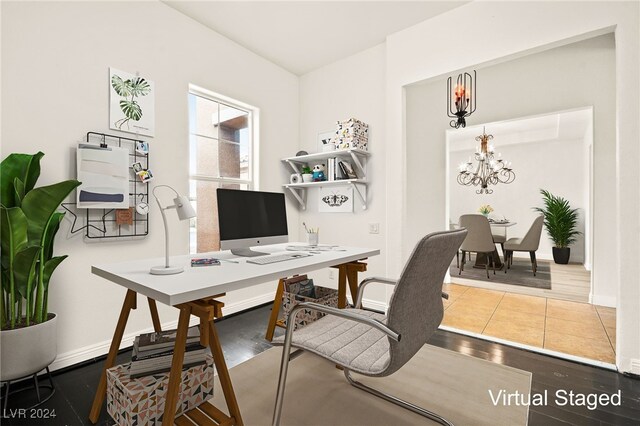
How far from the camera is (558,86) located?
3.96 metres

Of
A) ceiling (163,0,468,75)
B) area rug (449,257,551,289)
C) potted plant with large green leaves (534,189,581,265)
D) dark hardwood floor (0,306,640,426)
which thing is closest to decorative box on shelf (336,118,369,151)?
ceiling (163,0,468,75)

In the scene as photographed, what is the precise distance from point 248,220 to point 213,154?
Result: 1.40 metres

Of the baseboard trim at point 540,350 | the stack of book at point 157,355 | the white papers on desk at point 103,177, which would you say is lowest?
the baseboard trim at point 540,350

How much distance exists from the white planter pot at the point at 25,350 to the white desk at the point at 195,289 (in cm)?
41

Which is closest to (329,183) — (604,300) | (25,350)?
(25,350)

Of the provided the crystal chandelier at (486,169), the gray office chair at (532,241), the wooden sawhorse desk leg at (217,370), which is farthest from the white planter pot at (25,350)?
the crystal chandelier at (486,169)

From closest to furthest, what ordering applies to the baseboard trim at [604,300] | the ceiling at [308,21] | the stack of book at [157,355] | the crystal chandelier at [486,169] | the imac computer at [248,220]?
the stack of book at [157,355] < the imac computer at [248,220] < the ceiling at [308,21] < the baseboard trim at [604,300] < the crystal chandelier at [486,169]

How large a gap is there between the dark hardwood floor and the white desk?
0.96 feet

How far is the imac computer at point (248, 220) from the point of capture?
186 centimetres

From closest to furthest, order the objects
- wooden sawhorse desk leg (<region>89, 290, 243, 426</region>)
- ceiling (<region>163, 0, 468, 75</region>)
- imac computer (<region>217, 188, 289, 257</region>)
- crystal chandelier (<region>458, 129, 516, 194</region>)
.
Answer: wooden sawhorse desk leg (<region>89, 290, 243, 426</region>), imac computer (<region>217, 188, 289, 257</region>), ceiling (<region>163, 0, 468, 75</region>), crystal chandelier (<region>458, 129, 516, 194</region>)

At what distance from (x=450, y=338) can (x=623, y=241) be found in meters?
1.32

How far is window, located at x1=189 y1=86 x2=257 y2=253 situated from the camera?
9.68 ft

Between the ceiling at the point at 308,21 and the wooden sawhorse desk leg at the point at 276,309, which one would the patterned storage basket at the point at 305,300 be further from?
the ceiling at the point at 308,21

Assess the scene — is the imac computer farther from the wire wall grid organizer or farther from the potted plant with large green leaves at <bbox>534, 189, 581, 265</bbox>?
the potted plant with large green leaves at <bbox>534, 189, 581, 265</bbox>
